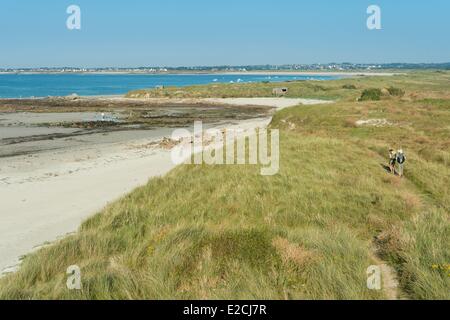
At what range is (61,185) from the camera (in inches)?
823

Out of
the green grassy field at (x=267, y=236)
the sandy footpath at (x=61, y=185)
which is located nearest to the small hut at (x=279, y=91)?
the sandy footpath at (x=61, y=185)

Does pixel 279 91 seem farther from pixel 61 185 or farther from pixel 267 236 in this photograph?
pixel 267 236

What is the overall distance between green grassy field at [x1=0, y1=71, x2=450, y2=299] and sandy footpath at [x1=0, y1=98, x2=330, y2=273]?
1.79m

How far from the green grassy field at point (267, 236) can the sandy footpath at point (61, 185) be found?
1.79 metres

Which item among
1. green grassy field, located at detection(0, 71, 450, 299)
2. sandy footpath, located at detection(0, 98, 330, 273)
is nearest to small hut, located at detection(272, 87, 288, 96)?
sandy footpath, located at detection(0, 98, 330, 273)

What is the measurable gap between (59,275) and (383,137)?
2619cm

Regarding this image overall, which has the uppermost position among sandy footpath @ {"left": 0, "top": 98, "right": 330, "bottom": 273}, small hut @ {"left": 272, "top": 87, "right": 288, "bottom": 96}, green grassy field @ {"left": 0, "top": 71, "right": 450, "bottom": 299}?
small hut @ {"left": 272, "top": 87, "right": 288, "bottom": 96}

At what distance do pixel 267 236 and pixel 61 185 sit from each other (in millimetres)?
14236

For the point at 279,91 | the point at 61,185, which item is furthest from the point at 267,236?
the point at 279,91

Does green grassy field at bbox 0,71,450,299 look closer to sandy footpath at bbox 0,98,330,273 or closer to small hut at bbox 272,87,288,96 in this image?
sandy footpath at bbox 0,98,330,273

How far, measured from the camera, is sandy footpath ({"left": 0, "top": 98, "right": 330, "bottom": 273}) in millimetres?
13695
